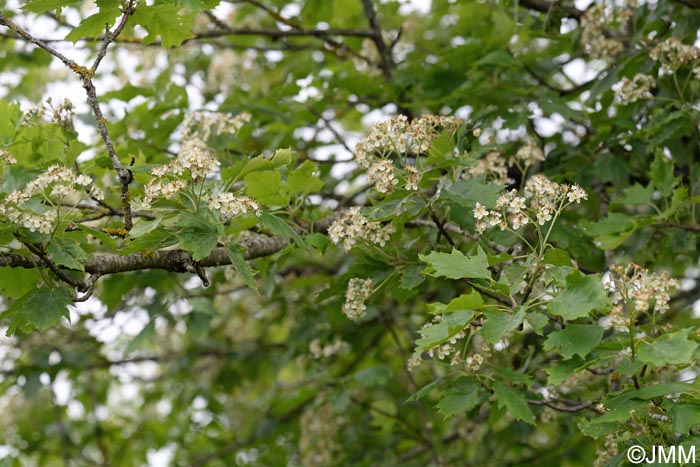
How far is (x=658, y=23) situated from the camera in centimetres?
430

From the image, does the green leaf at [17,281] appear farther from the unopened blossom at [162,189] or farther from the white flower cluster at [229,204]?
the white flower cluster at [229,204]

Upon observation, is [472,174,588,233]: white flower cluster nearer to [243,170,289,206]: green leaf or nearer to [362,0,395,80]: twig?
[243,170,289,206]: green leaf

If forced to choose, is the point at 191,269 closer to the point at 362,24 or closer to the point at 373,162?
the point at 373,162

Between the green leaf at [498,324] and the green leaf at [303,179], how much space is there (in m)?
1.06

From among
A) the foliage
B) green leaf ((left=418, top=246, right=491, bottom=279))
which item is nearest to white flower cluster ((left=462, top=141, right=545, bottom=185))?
the foliage

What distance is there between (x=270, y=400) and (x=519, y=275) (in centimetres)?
476

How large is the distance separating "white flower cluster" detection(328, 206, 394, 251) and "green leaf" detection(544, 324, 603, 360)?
779mm

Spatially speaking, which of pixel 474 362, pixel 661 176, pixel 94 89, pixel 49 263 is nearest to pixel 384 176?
pixel 474 362

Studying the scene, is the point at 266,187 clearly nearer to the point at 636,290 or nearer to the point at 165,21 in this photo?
the point at 165,21

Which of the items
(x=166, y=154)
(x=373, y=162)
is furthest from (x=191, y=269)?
(x=166, y=154)

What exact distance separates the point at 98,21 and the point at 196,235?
101 centimetres

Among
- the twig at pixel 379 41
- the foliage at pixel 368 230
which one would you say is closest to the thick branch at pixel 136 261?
the foliage at pixel 368 230

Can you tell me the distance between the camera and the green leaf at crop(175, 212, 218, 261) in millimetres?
2685

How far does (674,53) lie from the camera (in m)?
3.82
